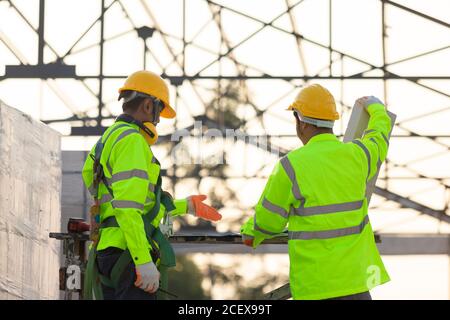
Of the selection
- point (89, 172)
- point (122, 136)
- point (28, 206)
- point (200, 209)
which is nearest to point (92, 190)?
point (89, 172)

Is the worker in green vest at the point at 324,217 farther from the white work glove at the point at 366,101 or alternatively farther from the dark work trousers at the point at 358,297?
the white work glove at the point at 366,101

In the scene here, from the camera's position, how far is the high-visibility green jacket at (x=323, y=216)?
15.0 feet

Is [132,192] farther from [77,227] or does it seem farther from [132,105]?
[77,227]

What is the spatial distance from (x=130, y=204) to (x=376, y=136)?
46.6 inches

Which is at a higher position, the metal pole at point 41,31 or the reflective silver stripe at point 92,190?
the metal pole at point 41,31

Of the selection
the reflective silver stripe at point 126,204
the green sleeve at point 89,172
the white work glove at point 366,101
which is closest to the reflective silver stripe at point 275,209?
the reflective silver stripe at point 126,204

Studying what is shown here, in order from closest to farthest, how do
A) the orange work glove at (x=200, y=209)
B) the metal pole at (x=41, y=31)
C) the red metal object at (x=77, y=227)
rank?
the orange work glove at (x=200, y=209), the red metal object at (x=77, y=227), the metal pole at (x=41, y=31)

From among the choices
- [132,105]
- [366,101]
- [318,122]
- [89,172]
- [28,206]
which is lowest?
[89,172]

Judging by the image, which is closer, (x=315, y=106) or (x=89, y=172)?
(x=315, y=106)

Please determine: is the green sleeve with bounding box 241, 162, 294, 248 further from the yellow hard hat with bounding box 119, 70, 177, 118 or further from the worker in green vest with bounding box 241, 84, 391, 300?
the yellow hard hat with bounding box 119, 70, 177, 118

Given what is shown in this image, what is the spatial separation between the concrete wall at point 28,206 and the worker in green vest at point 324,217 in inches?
144

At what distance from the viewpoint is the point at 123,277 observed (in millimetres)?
4688

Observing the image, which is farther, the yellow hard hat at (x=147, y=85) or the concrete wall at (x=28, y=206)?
the concrete wall at (x=28, y=206)

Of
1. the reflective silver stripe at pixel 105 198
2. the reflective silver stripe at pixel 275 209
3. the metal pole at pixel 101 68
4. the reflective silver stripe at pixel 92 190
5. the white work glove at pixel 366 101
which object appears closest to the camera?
the reflective silver stripe at pixel 275 209
